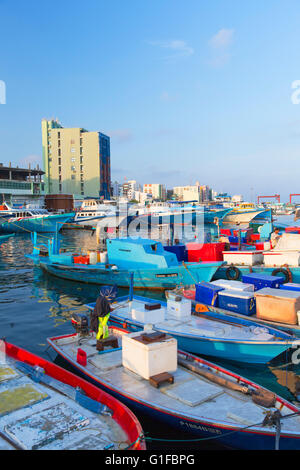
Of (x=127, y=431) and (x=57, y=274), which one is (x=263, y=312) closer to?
(x=127, y=431)

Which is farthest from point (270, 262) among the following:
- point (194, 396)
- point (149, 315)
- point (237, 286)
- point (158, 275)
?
point (194, 396)

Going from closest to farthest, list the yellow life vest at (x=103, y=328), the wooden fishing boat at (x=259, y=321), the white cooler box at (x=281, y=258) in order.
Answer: the yellow life vest at (x=103, y=328)
the wooden fishing boat at (x=259, y=321)
the white cooler box at (x=281, y=258)

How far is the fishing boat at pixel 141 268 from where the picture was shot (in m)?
22.3

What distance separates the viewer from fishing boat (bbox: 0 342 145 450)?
6277mm

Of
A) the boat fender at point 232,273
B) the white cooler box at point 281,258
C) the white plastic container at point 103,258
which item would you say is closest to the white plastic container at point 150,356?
the boat fender at point 232,273

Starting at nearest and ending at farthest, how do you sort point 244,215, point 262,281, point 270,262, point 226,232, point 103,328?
point 103,328, point 262,281, point 270,262, point 226,232, point 244,215

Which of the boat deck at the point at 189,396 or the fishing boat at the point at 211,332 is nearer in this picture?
the boat deck at the point at 189,396

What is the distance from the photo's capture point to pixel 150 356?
8.62m

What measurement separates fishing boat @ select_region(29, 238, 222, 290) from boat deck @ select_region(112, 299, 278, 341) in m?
7.77

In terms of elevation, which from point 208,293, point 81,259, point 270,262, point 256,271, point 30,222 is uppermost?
point 30,222

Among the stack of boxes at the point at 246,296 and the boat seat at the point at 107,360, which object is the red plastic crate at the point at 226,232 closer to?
the stack of boxes at the point at 246,296

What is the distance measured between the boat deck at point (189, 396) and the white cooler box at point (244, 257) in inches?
606

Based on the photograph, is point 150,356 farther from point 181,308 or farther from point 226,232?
point 226,232

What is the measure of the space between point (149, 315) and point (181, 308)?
63.5 inches
